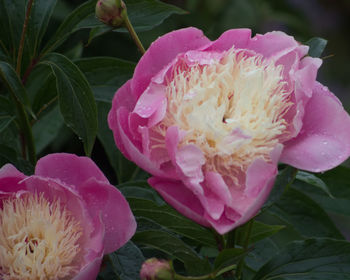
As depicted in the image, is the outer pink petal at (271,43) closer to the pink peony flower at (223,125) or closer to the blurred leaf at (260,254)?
the pink peony flower at (223,125)

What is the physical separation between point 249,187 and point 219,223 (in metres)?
0.04

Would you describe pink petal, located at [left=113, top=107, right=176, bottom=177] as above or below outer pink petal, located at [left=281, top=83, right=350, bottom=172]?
below

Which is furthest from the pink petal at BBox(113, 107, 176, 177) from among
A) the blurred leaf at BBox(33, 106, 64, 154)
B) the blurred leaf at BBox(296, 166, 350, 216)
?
the blurred leaf at BBox(33, 106, 64, 154)

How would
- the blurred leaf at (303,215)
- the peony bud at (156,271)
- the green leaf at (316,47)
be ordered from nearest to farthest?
the peony bud at (156,271) < the green leaf at (316,47) < the blurred leaf at (303,215)

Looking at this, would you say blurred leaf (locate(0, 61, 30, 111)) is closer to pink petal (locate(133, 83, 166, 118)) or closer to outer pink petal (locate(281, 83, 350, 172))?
pink petal (locate(133, 83, 166, 118))

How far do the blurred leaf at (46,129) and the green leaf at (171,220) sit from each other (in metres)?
0.38

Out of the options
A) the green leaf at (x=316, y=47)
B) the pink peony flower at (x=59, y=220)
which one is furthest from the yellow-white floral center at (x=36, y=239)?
the green leaf at (x=316, y=47)

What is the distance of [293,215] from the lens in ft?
3.21

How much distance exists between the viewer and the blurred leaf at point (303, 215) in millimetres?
974

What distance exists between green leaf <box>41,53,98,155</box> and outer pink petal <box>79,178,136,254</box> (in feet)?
0.31

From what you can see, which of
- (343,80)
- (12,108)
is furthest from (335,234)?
(343,80)

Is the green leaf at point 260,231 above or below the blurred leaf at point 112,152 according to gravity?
above

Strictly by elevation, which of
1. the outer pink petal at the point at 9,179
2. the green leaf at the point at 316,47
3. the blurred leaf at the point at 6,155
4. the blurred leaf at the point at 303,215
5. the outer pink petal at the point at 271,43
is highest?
the outer pink petal at the point at 271,43

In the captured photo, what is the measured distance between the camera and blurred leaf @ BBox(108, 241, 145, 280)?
73 centimetres
